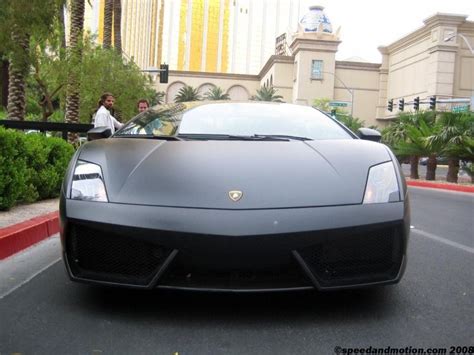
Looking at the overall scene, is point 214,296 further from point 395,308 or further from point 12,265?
point 12,265

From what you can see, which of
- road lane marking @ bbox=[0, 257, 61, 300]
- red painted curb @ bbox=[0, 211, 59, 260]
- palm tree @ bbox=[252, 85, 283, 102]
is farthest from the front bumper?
palm tree @ bbox=[252, 85, 283, 102]

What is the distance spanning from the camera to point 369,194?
10.3 ft

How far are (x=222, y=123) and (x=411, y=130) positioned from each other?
17941 mm

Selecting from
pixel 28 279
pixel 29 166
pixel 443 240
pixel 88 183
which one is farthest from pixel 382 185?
pixel 29 166

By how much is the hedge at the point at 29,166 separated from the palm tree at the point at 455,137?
44.5ft

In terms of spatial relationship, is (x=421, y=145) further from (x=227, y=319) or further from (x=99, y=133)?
(x=227, y=319)

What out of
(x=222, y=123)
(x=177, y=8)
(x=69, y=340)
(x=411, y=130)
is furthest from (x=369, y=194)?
(x=177, y=8)

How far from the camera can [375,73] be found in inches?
3019

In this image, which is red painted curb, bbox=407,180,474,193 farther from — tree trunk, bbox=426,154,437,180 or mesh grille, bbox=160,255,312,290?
mesh grille, bbox=160,255,312,290

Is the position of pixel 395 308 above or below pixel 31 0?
below

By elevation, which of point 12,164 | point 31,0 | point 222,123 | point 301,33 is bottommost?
point 12,164

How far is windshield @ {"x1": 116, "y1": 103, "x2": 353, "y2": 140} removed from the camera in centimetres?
395

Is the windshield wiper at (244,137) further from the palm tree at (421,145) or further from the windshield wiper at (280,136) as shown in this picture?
the palm tree at (421,145)

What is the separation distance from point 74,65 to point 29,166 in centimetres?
1179
